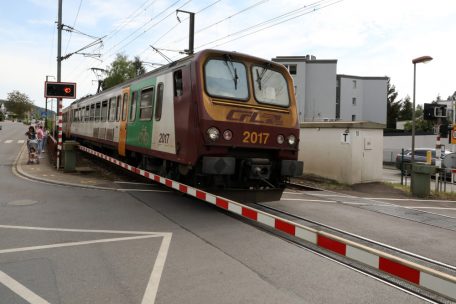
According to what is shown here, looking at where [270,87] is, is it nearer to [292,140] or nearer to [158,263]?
[292,140]

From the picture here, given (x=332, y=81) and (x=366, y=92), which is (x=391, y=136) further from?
(x=366, y=92)

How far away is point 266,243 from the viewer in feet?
19.8

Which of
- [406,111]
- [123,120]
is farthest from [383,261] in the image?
[406,111]

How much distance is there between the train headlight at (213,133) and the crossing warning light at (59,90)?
9.46 meters

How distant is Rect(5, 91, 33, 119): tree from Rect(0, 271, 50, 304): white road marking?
163392mm

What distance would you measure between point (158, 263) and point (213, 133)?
307 centimetres

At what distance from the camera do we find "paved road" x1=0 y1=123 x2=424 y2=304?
4.16 m

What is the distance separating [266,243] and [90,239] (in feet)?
8.58

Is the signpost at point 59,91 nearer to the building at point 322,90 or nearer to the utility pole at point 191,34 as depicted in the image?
the utility pole at point 191,34

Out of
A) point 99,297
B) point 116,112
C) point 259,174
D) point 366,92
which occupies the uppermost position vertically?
point 366,92

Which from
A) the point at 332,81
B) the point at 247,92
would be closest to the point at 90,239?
the point at 247,92

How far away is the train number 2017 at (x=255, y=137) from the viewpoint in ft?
25.9

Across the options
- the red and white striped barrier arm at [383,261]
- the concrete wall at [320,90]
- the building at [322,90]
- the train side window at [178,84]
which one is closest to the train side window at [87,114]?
the train side window at [178,84]

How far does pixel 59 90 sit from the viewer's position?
590 inches
